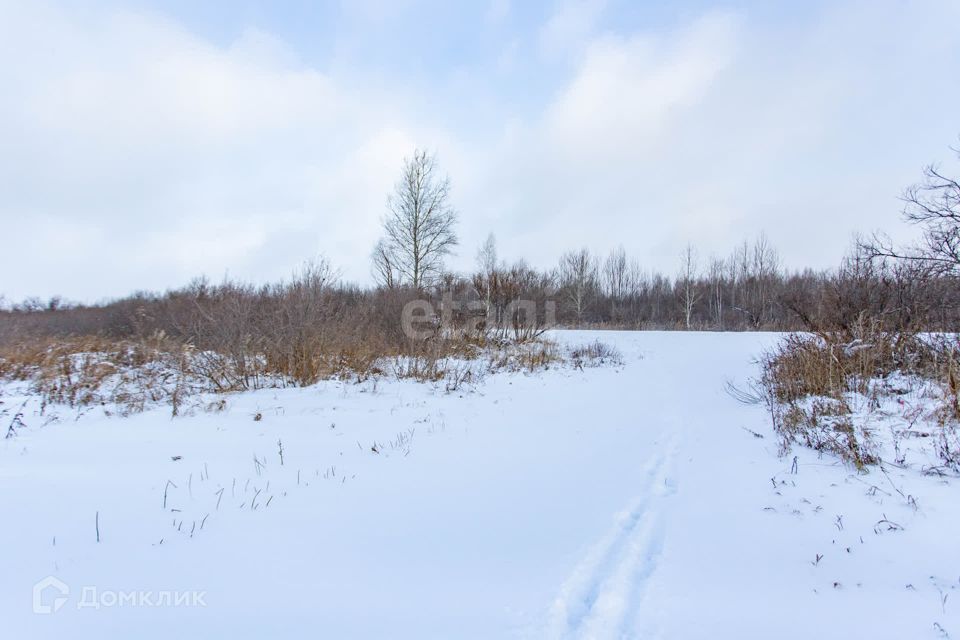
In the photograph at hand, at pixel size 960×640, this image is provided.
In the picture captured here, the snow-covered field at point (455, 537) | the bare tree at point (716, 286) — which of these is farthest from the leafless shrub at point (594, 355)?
the bare tree at point (716, 286)

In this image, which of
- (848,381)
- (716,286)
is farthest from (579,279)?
(848,381)

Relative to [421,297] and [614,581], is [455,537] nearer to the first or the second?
[614,581]

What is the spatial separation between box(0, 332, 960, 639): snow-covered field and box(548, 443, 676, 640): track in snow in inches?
0.5

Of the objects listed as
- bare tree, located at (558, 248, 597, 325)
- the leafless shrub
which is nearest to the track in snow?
the leafless shrub

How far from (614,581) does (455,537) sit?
3.59ft

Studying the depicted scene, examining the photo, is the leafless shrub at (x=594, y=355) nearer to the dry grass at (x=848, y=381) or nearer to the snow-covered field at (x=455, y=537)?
the dry grass at (x=848, y=381)

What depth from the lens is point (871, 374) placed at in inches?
229

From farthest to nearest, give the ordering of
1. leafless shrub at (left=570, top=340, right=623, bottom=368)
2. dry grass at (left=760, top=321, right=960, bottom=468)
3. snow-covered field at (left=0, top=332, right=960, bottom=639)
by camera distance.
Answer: leafless shrub at (left=570, top=340, right=623, bottom=368), dry grass at (left=760, top=321, right=960, bottom=468), snow-covered field at (left=0, top=332, right=960, bottom=639)

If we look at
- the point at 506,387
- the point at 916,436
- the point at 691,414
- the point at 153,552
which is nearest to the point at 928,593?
the point at 916,436

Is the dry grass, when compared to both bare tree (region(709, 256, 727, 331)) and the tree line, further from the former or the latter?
bare tree (region(709, 256, 727, 331))

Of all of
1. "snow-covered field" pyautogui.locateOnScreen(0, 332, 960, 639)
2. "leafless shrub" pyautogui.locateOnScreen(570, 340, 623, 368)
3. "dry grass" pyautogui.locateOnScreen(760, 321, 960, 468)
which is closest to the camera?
"snow-covered field" pyautogui.locateOnScreen(0, 332, 960, 639)

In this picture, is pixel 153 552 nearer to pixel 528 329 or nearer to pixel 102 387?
pixel 102 387

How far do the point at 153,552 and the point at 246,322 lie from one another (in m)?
6.31

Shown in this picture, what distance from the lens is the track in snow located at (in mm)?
1954
